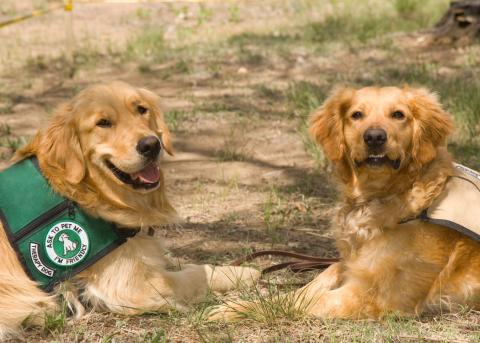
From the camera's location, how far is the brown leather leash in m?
4.60

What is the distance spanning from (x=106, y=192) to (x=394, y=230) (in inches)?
59.4

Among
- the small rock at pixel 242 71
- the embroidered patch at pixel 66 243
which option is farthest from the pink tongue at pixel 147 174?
the small rock at pixel 242 71

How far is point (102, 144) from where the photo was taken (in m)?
3.96

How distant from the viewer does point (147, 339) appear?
3561mm

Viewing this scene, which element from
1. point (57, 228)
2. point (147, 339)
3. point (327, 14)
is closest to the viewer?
point (147, 339)

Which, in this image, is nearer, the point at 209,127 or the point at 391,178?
the point at 391,178

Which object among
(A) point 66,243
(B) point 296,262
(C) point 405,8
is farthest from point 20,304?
(C) point 405,8

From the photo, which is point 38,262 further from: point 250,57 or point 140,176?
point 250,57

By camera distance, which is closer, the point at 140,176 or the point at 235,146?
the point at 140,176

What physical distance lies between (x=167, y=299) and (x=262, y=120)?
12.7ft

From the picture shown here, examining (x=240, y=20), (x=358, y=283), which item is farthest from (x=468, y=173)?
(x=240, y=20)

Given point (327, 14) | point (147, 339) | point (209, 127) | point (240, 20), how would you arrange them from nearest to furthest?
point (147, 339)
point (209, 127)
point (327, 14)
point (240, 20)

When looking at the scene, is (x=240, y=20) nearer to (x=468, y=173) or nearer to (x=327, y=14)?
(x=327, y=14)

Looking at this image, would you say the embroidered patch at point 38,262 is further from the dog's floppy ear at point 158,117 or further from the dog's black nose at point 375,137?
the dog's black nose at point 375,137
